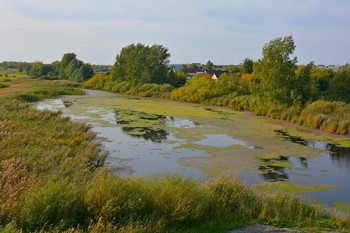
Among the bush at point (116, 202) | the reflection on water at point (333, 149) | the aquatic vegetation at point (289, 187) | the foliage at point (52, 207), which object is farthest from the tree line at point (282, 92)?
the foliage at point (52, 207)

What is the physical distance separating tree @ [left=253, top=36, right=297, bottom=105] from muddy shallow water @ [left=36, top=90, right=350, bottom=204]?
305 centimetres

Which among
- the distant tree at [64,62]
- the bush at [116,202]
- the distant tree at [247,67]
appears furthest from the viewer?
the distant tree at [64,62]

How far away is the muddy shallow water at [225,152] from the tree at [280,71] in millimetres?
3045

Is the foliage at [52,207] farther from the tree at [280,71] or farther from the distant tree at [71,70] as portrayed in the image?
the distant tree at [71,70]

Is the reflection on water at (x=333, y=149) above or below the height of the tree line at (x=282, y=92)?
below

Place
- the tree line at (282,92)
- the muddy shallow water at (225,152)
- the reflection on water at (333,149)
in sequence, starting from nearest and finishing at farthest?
the muddy shallow water at (225,152)
the reflection on water at (333,149)
the tree line at (282,92)

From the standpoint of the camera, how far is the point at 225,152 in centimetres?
1420

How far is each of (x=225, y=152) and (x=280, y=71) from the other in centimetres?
1363

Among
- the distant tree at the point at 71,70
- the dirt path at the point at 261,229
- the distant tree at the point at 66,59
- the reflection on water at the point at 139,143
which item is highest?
the distant tree at the point at 66,59

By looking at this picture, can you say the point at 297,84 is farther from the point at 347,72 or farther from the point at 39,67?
the point at 39,67

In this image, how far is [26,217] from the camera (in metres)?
4.96

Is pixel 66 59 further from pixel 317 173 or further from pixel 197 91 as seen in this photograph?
pixel 317 173

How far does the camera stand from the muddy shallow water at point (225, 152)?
1112 cm

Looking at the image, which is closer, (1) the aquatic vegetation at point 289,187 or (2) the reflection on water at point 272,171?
(1) the aquatic vegetation at point 289,187
